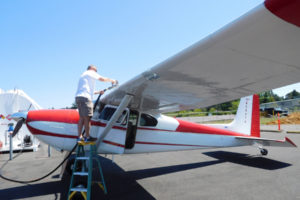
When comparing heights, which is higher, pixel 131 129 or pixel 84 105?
pixel 84 105

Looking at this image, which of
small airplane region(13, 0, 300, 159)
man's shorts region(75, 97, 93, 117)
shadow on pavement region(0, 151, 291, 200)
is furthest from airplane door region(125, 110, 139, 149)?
man's shorts region(75, 97, 93, 117)

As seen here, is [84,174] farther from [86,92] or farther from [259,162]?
[259,162]

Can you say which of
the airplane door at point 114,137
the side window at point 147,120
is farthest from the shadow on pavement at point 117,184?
the side window at point 147,120

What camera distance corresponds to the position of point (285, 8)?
1.16 meters

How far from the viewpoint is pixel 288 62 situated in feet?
6.29

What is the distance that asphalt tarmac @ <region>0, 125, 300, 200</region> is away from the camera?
3.36 metres

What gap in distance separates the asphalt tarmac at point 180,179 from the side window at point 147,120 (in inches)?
52.2

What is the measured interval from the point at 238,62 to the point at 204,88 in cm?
99

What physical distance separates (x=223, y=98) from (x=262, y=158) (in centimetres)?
419

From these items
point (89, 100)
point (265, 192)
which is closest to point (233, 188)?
point (265, 192)

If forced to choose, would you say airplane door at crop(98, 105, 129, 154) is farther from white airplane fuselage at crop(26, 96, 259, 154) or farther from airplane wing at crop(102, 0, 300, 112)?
airplane wing at crop(102, 0, 300, 112)

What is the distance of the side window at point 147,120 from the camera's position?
4582 millimetres

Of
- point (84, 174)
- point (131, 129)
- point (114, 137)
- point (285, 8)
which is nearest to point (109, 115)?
point (114, 137)

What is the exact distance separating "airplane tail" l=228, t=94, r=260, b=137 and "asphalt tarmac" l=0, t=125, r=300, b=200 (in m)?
0.97
